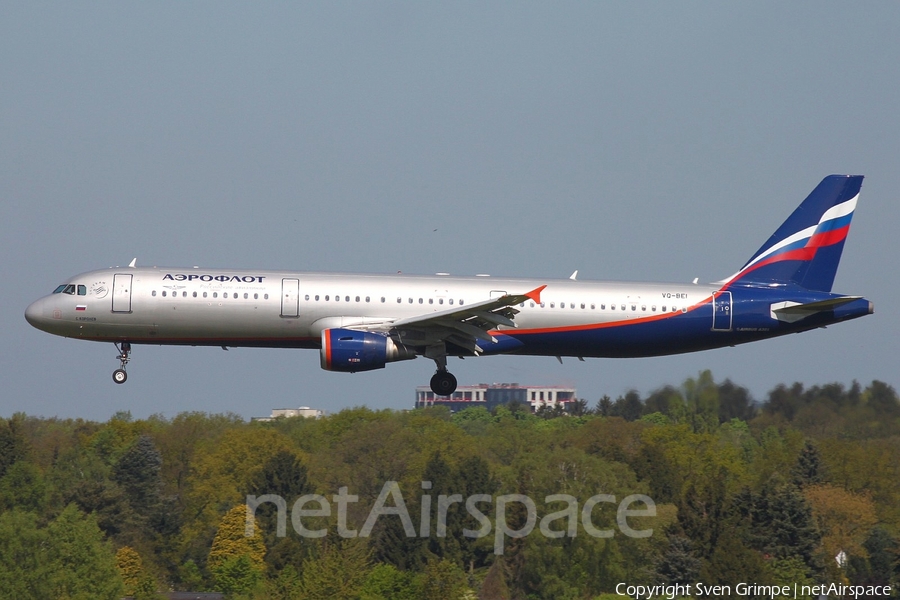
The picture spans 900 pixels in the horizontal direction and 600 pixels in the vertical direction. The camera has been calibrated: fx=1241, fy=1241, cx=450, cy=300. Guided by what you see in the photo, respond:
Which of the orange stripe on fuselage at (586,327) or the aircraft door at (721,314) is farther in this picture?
the aircraft door at (721,314)

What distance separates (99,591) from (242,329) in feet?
101

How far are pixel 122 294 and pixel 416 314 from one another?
9141 mm

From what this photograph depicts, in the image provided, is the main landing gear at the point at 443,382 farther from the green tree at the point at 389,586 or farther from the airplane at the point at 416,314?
the green tree at the point at 389,586

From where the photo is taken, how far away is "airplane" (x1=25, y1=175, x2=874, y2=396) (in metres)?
38.2

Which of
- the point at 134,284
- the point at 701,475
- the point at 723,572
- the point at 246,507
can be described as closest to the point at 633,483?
the point at 701,475

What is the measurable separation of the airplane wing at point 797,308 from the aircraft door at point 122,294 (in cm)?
2052

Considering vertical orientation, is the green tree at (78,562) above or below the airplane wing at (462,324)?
below

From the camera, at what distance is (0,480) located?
90.3 meters

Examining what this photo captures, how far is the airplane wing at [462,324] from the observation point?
3694cm

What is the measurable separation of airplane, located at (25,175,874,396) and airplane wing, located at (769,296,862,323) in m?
0.04

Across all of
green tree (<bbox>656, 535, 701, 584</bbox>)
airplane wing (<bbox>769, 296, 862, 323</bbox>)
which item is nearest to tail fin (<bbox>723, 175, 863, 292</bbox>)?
airplane wing (<bbox>769, 296, 862, 323</bbox>)

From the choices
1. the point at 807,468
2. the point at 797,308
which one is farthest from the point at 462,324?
the point at 807,468

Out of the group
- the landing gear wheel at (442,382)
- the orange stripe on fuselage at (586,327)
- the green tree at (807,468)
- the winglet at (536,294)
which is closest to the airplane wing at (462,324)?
the winglet at (536,294)

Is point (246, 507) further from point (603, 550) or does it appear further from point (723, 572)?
point (723, 572)
